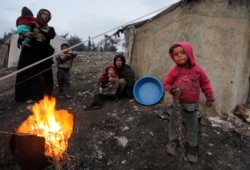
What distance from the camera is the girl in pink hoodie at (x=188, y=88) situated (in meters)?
3.42

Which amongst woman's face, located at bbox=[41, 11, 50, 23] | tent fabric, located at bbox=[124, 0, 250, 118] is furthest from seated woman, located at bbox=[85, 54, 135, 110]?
woman's face, located at bbox=[41, 11, 50, 23]

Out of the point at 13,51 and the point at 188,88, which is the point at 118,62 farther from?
the point at 13,51

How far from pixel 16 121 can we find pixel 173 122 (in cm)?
270

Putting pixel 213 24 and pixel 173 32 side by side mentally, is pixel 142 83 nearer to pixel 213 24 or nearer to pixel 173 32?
pixel 173 32

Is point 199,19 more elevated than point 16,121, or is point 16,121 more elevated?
point 199,19

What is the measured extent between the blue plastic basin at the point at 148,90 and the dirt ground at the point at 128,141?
186 mm

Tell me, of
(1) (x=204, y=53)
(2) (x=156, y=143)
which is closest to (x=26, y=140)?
(2) (x=156, y=143)

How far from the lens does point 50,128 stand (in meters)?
3.11

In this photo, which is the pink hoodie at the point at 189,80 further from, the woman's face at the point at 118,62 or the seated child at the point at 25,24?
the seated child at the point at 25,24

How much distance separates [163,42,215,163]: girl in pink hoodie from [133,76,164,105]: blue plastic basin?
1692 mm

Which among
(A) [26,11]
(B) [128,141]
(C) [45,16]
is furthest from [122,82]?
(A) [26,11]

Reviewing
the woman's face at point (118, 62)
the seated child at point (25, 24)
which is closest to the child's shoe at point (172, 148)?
the woman's face at point (118, 62)

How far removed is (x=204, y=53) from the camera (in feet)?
16.6

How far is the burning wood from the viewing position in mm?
3070
